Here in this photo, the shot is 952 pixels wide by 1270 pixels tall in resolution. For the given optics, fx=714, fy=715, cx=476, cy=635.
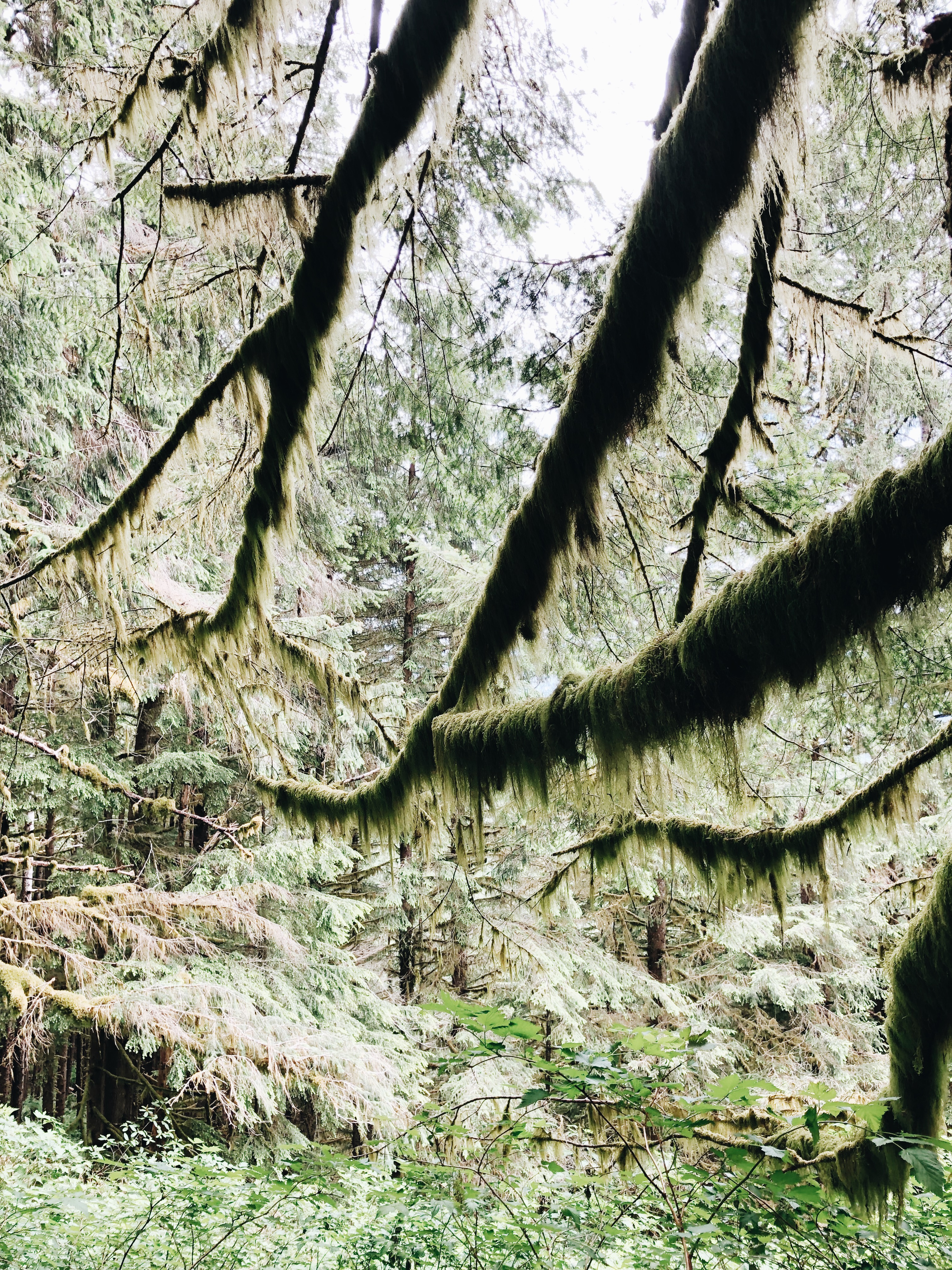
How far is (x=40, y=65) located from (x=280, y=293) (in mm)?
1330

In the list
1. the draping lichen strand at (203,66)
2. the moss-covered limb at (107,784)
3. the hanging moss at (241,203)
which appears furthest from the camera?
the moss-covered limb at (107,784)

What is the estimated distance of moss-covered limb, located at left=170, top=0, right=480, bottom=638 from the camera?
224cm

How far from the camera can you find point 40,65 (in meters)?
3.23

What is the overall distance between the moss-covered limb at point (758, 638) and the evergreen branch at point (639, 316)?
0.43 meters

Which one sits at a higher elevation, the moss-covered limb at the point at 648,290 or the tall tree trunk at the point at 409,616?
the tall tree trunk at the point at 409,616

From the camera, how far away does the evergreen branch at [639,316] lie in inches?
69.2

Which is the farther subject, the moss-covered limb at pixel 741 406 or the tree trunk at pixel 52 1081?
the tree trunk at pixel 52 1081

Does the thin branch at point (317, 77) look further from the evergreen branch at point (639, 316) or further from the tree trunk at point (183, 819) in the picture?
the tree trunk at point (183, 819)

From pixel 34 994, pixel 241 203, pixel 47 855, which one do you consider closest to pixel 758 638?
pixel 241 203

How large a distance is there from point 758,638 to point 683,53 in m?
2.37

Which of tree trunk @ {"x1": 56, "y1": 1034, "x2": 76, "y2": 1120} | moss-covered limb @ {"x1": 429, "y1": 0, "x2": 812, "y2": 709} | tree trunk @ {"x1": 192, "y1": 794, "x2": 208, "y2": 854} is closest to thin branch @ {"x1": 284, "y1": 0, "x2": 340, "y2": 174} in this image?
moss-covered limb @ {"x1": 429, "y1": 0, "x2": 812, "y2": 709}

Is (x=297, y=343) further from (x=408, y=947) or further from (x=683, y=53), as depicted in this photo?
(x=408, y=947)

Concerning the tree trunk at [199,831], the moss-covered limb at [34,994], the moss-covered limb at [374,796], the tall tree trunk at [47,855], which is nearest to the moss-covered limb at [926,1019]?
the moss-covered limb at [374,796]

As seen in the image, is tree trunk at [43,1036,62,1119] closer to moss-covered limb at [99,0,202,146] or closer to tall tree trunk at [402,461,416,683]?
tall tree trunk at [402,461,416,683]
